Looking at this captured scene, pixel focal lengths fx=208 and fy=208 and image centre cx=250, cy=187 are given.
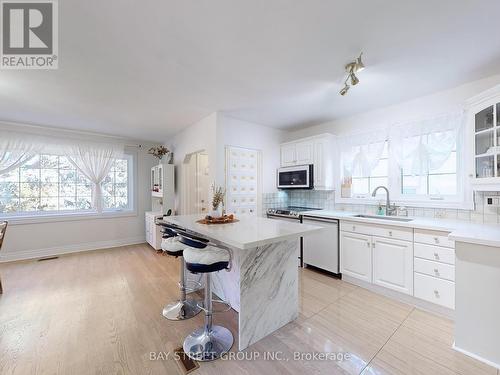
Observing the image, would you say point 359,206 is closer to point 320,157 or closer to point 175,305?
point 320,157

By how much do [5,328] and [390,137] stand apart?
478 cm

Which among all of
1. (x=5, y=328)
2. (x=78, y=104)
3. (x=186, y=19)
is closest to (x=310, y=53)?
(x=186, y=19)

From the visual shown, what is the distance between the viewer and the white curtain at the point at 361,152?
304 centimetres

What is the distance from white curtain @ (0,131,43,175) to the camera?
3654 millimetres

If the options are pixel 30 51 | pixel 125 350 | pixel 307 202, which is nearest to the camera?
pixel 125 350

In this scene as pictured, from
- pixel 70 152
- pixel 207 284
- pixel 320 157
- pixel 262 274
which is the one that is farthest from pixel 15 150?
pixel 320 157

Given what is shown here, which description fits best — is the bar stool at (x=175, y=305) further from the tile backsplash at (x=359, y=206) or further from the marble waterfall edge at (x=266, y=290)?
the tile backsplash at (x=359, y=206)

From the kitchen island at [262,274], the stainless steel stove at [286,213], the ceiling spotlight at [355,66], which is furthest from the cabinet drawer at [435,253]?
the ceiling spotlight at [355,66]

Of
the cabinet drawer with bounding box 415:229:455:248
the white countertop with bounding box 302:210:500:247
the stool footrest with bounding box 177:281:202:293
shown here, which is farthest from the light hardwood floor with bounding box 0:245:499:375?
the white countertop with bounding box 302:210:500:247

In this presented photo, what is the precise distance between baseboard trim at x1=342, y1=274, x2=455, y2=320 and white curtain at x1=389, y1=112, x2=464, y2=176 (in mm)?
1503

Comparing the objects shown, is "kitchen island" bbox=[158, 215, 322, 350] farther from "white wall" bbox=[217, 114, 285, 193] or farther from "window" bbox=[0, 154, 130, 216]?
"window" bbox=[0, 154, 130, 216]

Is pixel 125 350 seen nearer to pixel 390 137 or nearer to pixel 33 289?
pixel 33 289

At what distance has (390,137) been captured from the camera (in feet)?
9.61

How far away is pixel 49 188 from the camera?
13.7ft
